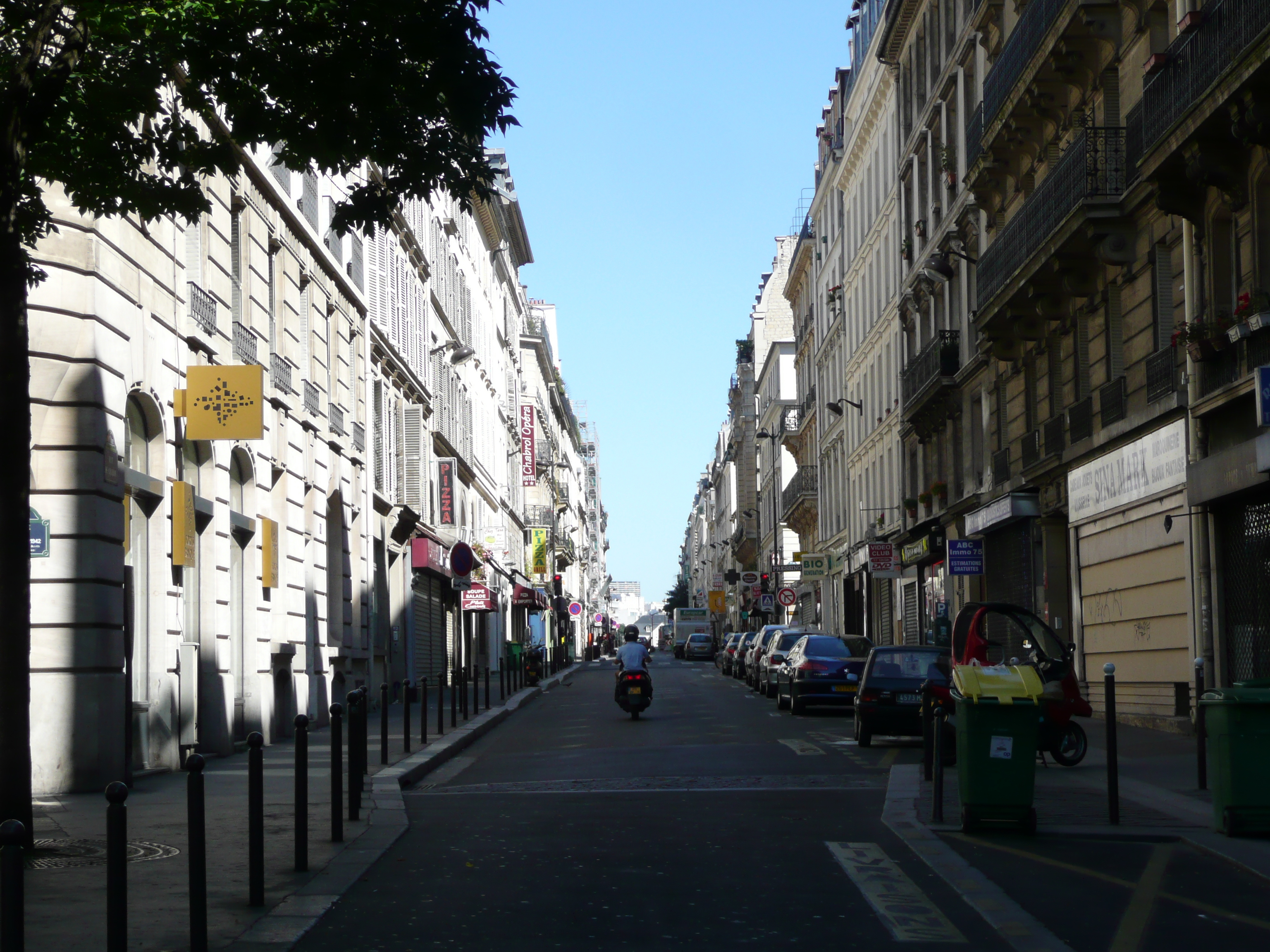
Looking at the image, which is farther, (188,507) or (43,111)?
(188,507)

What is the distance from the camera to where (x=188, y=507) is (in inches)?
720

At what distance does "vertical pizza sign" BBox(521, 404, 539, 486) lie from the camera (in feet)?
263

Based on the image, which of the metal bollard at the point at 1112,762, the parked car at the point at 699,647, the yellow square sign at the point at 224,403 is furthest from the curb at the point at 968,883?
the parked car at the point at 699,647

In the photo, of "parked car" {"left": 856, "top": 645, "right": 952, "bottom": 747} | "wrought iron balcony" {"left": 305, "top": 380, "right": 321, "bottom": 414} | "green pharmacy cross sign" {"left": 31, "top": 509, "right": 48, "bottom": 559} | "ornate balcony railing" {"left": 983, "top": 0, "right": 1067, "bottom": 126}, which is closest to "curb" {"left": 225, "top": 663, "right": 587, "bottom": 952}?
"green pharmacy cross sign" {"left": 31, "top": 509, "right": 48, "bottom": 559}

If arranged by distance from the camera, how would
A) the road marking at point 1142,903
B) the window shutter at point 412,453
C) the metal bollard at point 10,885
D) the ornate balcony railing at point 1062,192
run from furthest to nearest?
1. the window shutter at point 412,453
2. the ornate balcony railing at point 1062,192
3. the road marking at point 1142,903
4. the metal bollard at point 10,885

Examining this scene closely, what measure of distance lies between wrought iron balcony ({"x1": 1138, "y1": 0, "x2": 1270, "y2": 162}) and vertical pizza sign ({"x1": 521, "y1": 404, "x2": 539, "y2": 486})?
5912cm

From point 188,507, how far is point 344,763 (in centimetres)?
324

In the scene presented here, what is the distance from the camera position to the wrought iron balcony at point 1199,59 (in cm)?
1803

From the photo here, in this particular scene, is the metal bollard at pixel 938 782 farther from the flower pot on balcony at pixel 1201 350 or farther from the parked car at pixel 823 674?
the parked car at pixel 823 674

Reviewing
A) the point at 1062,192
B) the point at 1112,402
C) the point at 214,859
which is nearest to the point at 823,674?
the point at 1112,402

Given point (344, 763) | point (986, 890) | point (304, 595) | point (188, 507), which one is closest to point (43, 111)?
point (986, 890)

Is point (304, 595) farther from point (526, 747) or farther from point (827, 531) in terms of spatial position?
point (827, 531)

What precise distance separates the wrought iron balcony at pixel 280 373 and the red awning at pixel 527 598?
33847mm

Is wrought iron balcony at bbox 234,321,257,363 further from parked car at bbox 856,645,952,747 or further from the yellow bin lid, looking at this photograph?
the yellow bin lid
